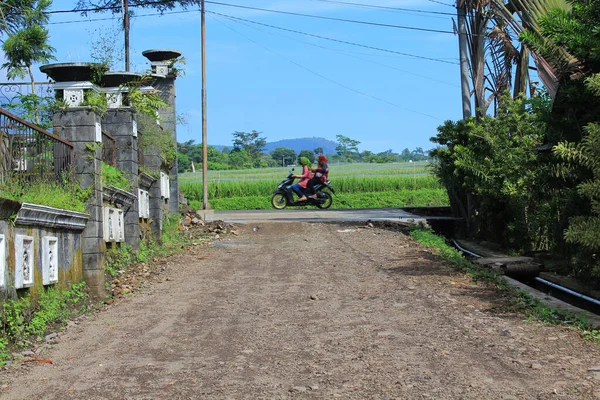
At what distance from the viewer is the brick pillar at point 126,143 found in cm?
1339

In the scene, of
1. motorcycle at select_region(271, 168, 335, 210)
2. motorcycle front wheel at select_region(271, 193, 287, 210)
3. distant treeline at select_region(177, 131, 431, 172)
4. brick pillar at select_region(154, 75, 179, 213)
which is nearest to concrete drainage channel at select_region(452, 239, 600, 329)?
brick pillar at select_region(154, 75, 179, 213)

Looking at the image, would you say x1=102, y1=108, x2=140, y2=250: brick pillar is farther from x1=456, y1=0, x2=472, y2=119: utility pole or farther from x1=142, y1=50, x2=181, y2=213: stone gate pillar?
x1=456, y1=0, x2=472, y2=119: utility pole

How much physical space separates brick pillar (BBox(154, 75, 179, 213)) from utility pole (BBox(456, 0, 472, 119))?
776 cm

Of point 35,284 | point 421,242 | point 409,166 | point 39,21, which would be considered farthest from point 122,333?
point 409,166

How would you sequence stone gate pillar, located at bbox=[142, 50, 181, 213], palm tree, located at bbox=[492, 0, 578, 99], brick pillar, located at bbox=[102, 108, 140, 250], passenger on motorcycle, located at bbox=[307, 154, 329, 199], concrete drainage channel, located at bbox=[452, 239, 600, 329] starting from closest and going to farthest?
concrete drainage channel, located at bbox=[452, 239, 600, 329]
palm tree, located at bbox=[492, 0, 578, 99]
brick pillar, located at bbox=[102, 108, 140, 250]
stone gate pillar, located at bbox=[142, 50, 181, 213]
passenger on motorcycle, located at bbox=[307, 154, 329, 199]

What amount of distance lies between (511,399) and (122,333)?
169 inches

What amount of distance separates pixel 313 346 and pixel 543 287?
616 cm

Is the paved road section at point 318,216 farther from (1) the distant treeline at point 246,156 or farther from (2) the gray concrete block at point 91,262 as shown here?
(1) the distant treeline at point 246,156

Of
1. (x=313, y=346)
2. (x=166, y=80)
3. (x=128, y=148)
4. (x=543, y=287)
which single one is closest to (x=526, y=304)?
(x=543, y=287)

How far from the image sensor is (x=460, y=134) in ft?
66.2

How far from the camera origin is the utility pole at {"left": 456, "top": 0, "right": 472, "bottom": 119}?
2078 centimetres

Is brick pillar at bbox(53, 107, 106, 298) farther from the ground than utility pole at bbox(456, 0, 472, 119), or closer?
closer

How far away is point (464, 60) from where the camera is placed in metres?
21.0

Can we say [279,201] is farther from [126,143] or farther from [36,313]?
[36,313]
